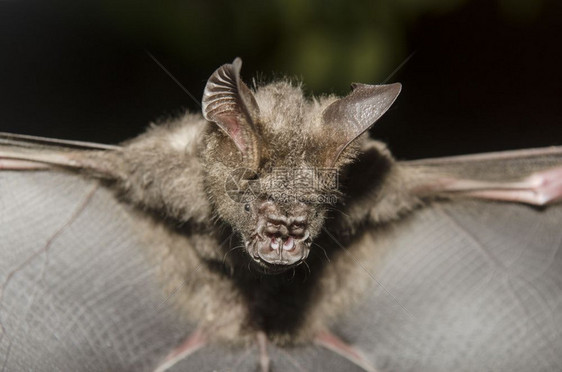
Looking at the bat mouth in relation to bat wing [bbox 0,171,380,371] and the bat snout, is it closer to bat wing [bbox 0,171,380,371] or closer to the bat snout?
the bat snout

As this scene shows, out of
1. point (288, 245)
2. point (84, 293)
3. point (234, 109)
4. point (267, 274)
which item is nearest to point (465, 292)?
point (267, 274)

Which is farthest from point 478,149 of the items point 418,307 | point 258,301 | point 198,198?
point 198,198

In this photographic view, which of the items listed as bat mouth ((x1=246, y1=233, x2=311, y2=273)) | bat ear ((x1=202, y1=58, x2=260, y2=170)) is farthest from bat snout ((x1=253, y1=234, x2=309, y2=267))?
bat ear ((x1=202, y1=58, x2=260, y2=170))

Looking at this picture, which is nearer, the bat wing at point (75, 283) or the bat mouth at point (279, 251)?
the bat mouth at point (279, 251)

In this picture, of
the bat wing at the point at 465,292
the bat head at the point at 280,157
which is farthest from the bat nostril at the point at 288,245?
the bat wing at the point at 465,292

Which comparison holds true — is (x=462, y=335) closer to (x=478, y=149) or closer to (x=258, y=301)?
(x=258, y=301)

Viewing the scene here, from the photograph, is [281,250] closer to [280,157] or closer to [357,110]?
[280,157]

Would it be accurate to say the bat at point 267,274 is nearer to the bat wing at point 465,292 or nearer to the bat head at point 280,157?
the bat wing at point 465,292
